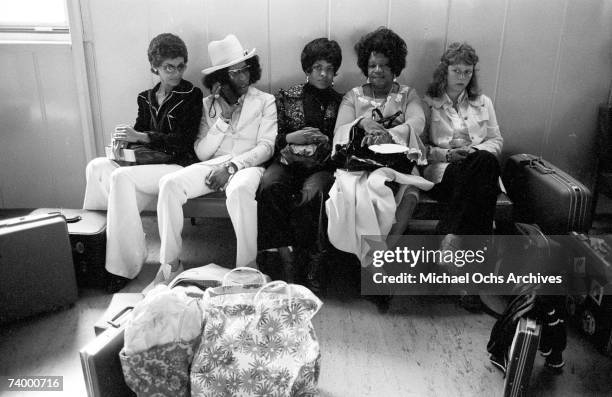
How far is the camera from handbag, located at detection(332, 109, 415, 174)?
234 centimetres

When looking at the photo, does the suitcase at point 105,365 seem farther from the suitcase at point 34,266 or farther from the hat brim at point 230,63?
the hat brim at point 230,63

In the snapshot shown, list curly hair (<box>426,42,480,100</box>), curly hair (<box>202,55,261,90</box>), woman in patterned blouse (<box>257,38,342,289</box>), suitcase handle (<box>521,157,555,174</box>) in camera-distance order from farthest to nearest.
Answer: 1. curly hair (<box>202,55,261,90</box>)
2. curly hair (<box>426,42,480,100</box>)
3. suitcase handle (<box>521,157,555,174</box>)
4. woman in patterned blouse (<box>257,38,342,289</box>)

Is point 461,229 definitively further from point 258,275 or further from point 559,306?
point 258,275

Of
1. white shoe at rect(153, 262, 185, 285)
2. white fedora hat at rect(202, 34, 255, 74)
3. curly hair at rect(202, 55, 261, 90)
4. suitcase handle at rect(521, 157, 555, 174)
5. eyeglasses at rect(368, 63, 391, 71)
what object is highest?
white fedora hat at rect(202, 34, 255, 74)

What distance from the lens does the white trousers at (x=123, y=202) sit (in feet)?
7.68

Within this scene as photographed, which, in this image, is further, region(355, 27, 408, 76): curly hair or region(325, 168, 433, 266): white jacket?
region(355, 27, 408, 76): curly hair

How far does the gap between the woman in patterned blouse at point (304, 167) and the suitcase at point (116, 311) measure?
684 mm

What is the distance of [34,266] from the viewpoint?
2.07 meters

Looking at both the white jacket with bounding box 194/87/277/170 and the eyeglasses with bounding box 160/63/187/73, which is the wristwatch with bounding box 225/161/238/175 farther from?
the eyeglasses with bounding box 160/63/187/73

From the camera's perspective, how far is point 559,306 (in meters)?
1.76

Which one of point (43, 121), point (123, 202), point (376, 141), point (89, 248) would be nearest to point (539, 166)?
point (376, 141)

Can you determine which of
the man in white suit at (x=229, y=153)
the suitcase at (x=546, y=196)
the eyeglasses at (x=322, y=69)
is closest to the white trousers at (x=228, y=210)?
the man in white suit at (x=229, y=153)

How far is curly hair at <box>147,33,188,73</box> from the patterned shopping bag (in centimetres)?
145

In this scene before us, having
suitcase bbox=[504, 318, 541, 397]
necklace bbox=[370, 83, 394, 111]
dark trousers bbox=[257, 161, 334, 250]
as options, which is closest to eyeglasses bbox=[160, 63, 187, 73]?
dark trousers bbox=[257, 161, 334, 250]
